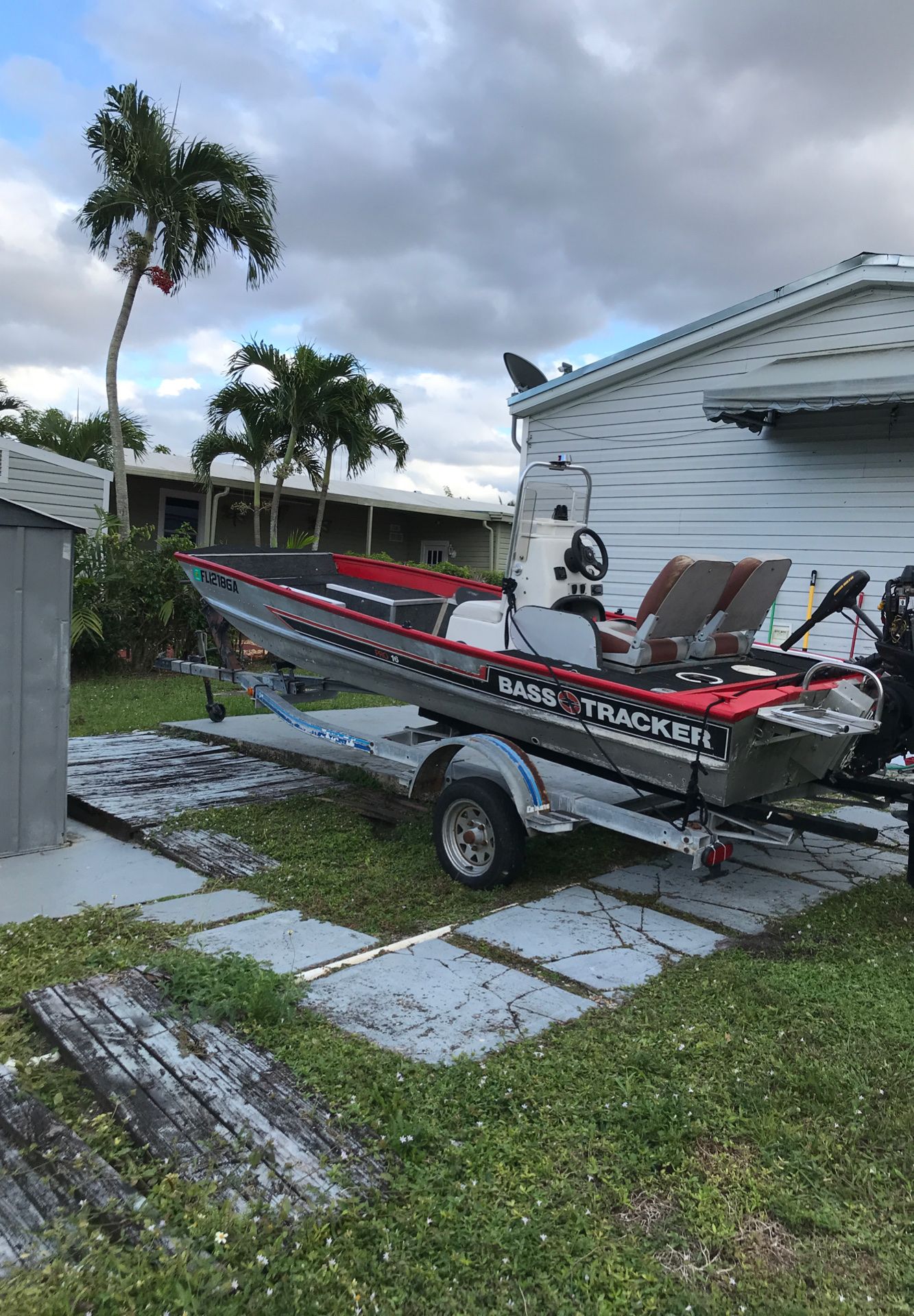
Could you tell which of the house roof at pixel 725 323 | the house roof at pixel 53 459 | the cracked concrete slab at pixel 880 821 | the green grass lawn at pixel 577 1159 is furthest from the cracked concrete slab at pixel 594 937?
the house roof at pixel 53 459

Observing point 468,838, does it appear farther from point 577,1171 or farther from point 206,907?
point 577,1171

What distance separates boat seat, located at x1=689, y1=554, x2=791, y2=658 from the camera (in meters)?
5.44

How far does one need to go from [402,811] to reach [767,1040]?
11.4ft

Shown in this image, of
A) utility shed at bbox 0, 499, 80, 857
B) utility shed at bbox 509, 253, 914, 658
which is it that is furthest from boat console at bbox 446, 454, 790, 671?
utility shed at bbox 509, 253, 914, 658

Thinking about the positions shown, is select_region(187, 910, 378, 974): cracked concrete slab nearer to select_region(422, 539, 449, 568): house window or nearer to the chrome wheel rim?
the chrome wheel rim

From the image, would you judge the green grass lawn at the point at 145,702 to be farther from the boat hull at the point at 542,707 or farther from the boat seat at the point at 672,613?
the boat seat at the point at 672,613

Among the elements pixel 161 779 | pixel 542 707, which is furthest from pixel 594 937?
pixel 161 779

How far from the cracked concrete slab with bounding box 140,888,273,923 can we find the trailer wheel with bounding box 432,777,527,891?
1.04 m

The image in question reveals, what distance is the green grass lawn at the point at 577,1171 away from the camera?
2.14 metres

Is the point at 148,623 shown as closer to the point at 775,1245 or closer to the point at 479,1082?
the point at 479,1082

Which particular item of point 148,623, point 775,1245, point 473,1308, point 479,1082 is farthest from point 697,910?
point 148,623

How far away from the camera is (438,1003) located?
11.8ft

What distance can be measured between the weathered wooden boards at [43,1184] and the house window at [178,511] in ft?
57.4

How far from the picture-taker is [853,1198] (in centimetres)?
253
